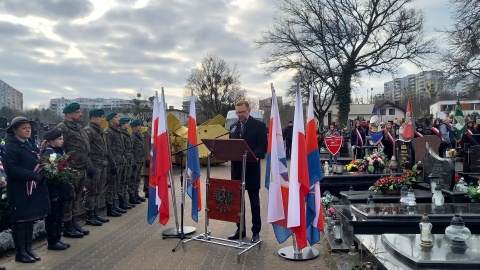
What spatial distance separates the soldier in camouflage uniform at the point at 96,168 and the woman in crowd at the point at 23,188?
1856 mm

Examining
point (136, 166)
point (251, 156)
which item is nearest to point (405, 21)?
point (136, 166)

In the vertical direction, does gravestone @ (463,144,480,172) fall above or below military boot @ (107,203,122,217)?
above

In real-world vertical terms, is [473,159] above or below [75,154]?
below

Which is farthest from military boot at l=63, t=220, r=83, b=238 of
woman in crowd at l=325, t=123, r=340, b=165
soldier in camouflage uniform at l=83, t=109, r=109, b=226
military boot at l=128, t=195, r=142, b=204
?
woman in crowd at l=325, t=123, r=340, b=165

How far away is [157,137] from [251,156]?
6.05 feet

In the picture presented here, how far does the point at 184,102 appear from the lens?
4806 centimetres

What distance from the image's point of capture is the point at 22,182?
532cm

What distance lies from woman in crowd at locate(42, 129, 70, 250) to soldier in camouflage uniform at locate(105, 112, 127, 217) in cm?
185

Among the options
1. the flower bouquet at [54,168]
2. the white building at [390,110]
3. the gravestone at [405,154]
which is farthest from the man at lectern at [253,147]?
the white building at [390,110]

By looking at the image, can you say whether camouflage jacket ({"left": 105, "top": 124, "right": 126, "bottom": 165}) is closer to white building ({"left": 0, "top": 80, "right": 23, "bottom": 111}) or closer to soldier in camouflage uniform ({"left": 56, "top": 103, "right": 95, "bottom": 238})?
soldier in camouflage uniform ({"left": 56, "top": 103, "right": 95, "bottom": 238})

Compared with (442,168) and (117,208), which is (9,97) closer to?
(117,208)

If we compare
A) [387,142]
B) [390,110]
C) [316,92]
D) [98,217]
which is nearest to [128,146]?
[98,217]

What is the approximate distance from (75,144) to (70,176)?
0.87 metres

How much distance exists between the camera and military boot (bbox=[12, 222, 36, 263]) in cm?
533
